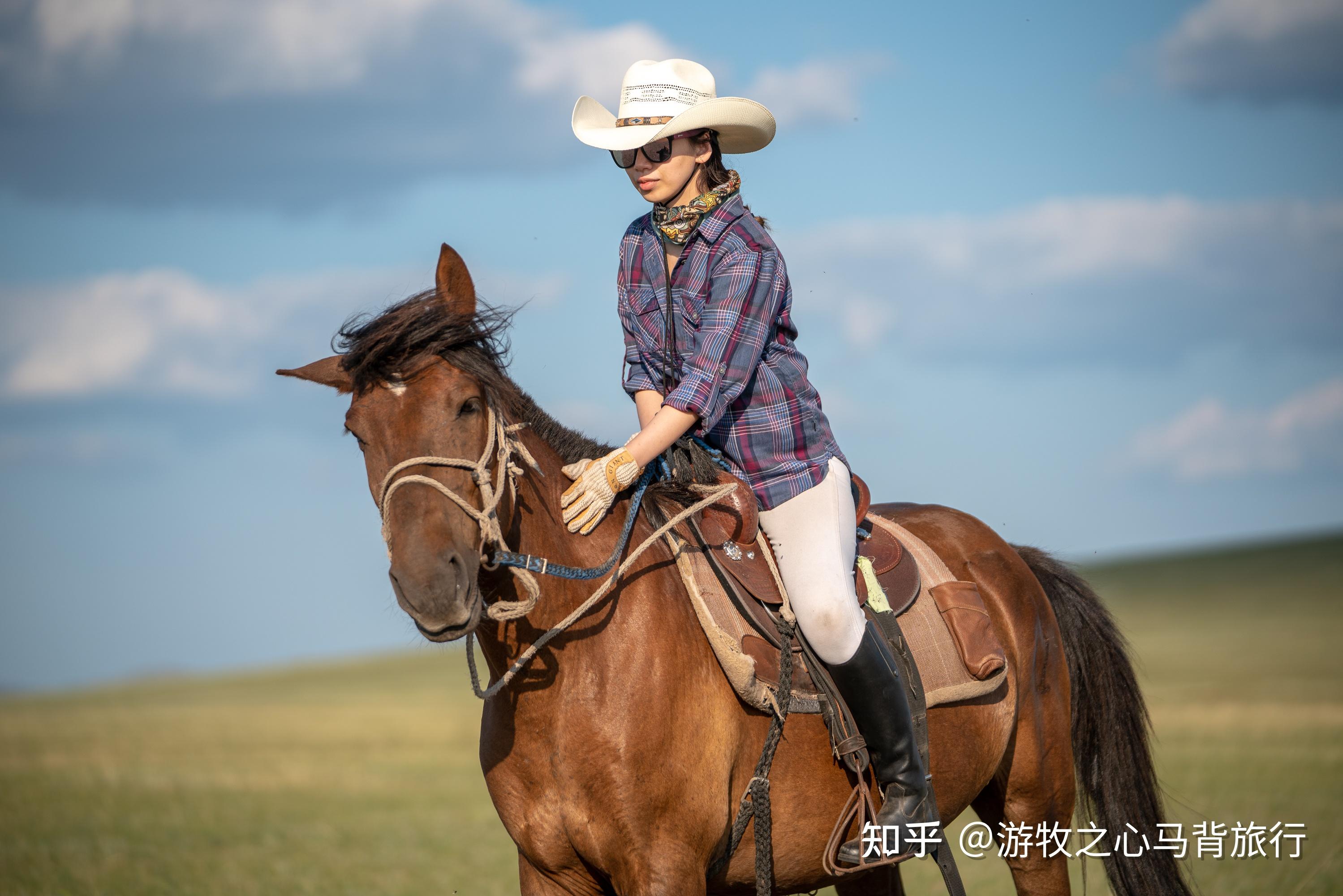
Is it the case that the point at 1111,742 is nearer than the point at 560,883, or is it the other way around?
the point at 560,883

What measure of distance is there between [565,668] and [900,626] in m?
1.70

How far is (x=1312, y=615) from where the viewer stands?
40.6 metres

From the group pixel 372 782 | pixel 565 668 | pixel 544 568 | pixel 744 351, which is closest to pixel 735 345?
pixel 744 351

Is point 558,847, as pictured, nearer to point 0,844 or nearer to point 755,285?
point 755,285

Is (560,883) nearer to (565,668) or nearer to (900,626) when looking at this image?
(565,668)

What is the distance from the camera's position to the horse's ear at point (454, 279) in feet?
12.7

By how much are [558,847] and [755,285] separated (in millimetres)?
2163

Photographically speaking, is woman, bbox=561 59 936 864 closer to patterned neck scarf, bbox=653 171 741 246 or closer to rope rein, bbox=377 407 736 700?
patterned neck scarf, bbox=653 171 741 246

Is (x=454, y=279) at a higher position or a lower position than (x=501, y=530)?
higher

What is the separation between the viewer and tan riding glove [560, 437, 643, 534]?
3.84 metres

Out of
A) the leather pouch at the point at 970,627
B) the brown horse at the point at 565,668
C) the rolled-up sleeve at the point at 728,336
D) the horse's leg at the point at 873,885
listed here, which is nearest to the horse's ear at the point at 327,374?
the brown horse at the point at 565,668

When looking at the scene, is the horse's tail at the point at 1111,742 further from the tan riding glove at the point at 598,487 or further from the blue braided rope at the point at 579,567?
the tan riding glove at the point at 598,487

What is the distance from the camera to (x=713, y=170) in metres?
4.46

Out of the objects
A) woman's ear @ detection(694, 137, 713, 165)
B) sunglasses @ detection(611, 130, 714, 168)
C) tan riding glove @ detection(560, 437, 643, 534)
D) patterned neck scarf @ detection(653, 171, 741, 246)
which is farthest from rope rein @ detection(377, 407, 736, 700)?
woman's ear @ detection(694, 137, 713, 165)
